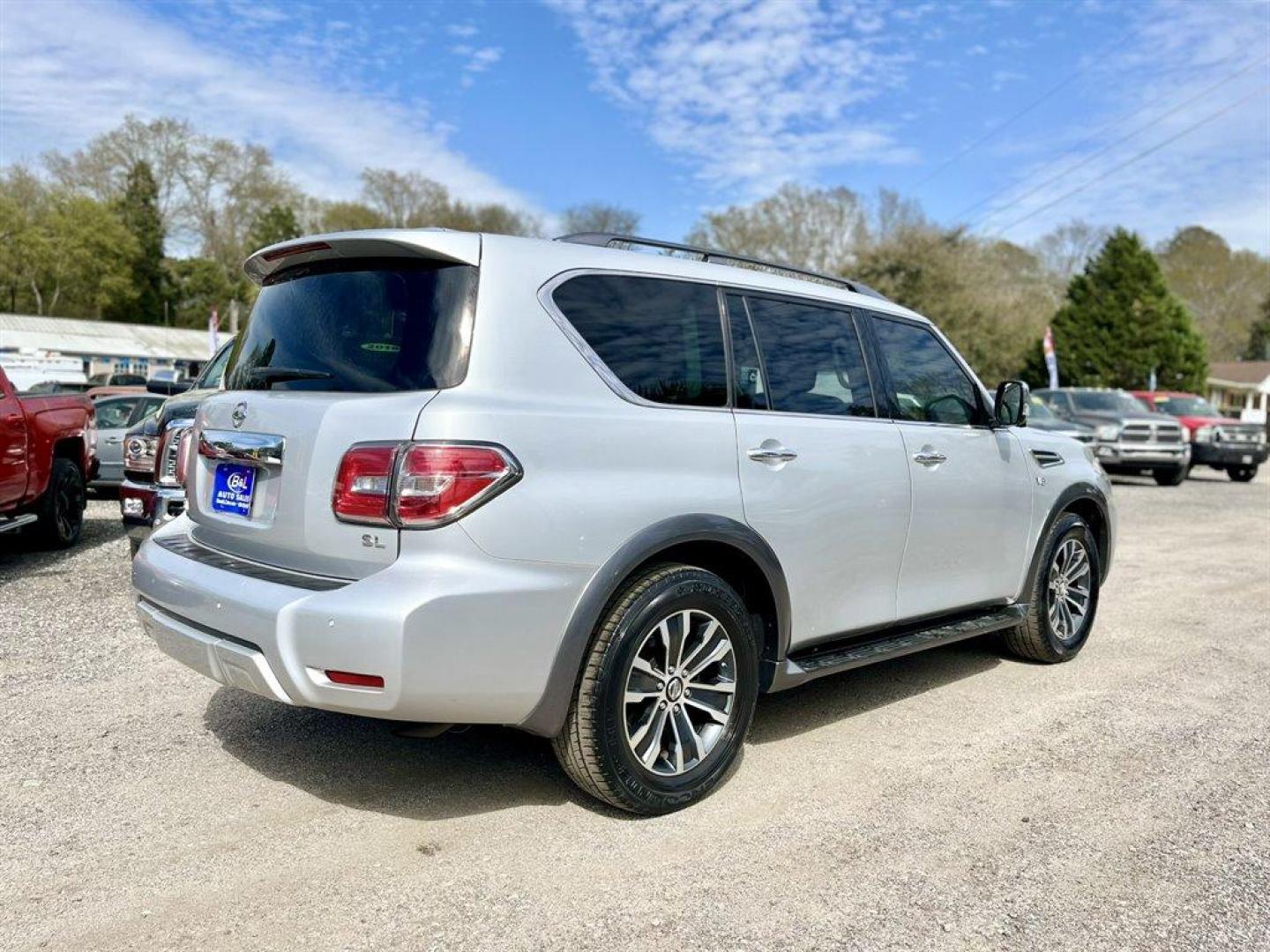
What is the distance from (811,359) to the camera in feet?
13.4

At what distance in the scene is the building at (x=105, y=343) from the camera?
5416 centimetres

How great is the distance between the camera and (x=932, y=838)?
130 inches

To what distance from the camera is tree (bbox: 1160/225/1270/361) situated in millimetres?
79562

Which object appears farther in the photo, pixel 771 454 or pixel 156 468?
pixel 156 468

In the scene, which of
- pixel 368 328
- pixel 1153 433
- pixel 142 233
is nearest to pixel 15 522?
pixel 368 328

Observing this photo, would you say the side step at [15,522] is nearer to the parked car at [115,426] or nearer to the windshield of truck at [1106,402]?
the parked car at [115,426]

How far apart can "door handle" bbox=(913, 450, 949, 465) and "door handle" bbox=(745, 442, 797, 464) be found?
0.87 meters

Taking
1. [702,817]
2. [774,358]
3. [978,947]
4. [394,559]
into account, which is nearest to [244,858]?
[394,559]

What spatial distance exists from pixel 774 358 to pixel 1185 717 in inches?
105

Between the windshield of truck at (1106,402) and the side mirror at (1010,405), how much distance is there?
54.0 ft

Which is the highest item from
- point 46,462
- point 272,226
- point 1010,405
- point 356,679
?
point 272,226

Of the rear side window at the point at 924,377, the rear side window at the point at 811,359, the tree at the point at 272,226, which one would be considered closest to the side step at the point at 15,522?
the rear side window at the point at 811,359

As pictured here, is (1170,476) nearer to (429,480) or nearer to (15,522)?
(15,522)

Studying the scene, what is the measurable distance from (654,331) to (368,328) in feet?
3.26
